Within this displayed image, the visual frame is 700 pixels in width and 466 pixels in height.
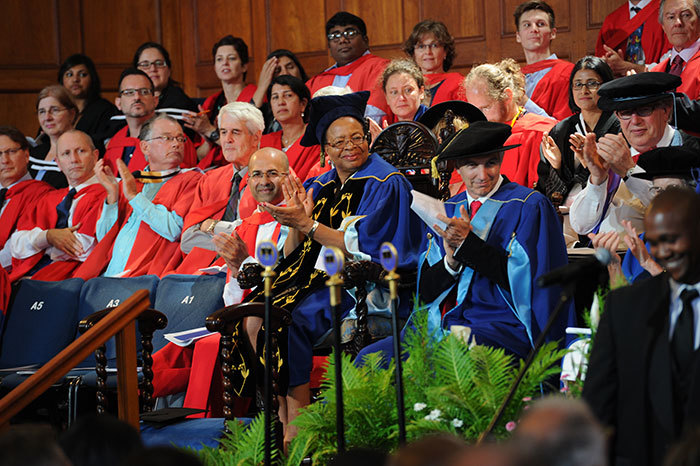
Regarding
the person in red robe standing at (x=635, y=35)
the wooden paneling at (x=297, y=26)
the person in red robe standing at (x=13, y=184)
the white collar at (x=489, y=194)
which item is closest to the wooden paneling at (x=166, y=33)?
the wooden paneling at (x=297, y=26)

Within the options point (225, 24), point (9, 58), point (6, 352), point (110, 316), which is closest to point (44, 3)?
point (9, 58)

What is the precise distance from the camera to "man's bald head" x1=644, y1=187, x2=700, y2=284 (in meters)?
2.26

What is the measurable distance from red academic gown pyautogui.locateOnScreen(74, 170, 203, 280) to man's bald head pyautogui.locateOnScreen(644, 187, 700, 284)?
4.50m

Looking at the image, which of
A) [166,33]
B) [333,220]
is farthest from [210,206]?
[166,33]

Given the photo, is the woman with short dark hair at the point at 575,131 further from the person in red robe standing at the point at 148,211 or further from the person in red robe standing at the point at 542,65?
the person in red robe standing at the point at 148,211

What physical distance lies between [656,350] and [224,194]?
4.41 m

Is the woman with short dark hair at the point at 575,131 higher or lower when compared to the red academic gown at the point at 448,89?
lower

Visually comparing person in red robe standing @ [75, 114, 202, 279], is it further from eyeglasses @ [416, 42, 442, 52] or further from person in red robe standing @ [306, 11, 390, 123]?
eyeglasses @ [416, 42, 442, 52]

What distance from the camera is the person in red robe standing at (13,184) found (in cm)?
715

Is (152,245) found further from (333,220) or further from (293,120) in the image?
(333,220)

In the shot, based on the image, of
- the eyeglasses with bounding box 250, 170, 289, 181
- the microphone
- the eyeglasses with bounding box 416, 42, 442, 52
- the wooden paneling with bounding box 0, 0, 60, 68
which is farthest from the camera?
the wooden paneling with bounding box 0, 0, 60, 68

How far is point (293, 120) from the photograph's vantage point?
22.4 feet

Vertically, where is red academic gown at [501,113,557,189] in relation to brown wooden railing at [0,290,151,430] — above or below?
above

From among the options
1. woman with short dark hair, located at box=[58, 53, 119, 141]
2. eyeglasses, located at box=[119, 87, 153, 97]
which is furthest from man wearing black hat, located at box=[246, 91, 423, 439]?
woman with short dark hair, located at box=[58, 53, 119, 141]
